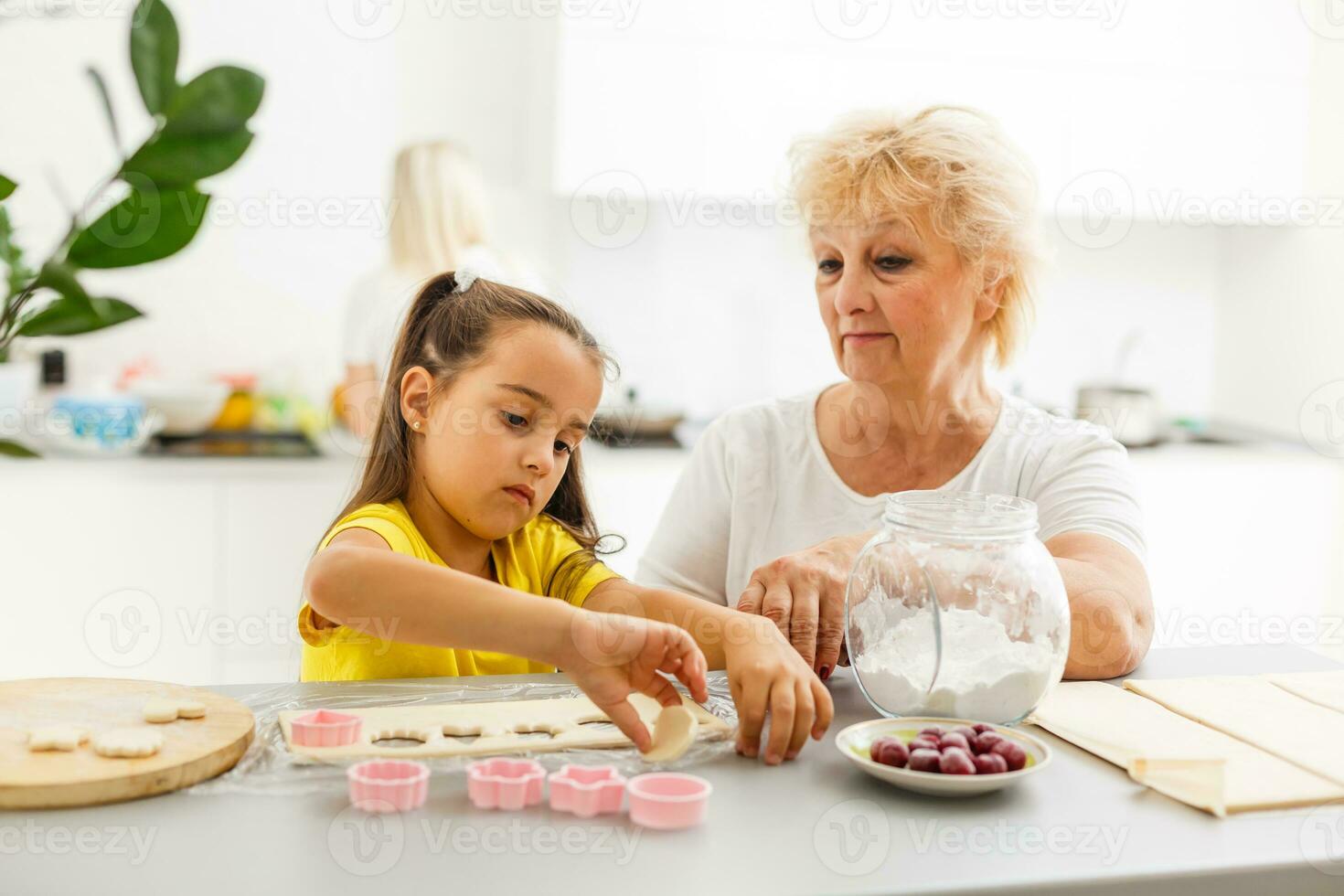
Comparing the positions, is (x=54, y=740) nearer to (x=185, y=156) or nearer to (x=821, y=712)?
(x=185, y=156)

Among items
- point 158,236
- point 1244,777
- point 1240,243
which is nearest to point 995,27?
point 1240,243

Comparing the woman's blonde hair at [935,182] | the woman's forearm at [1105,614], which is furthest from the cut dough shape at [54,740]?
the woman's blonde hair at [935,182]

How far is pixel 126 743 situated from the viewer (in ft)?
2.81

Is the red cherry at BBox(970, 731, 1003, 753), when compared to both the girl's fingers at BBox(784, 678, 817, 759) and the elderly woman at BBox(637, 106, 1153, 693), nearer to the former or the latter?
the girl's fingers at BBox(784, 678, 817, 759)

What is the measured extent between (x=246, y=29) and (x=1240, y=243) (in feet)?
9.56

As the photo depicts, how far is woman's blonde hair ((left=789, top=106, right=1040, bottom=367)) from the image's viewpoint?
164 centimetres

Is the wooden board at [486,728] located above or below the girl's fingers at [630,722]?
below

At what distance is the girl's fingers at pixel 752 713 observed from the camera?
96 cm

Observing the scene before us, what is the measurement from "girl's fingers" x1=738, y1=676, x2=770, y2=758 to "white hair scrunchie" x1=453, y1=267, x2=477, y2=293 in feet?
2.10

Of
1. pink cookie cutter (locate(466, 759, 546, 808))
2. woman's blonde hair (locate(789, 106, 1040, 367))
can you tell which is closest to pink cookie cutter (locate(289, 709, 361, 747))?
pink cookie cutter (locate(466, 759, 546, 808))

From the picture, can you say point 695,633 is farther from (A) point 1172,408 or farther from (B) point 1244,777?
(A) point 1172,408

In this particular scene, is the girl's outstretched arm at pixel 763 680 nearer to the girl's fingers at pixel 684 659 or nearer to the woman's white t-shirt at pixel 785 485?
the girl's fingers at pixel 684 659

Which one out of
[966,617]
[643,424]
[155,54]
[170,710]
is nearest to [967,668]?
[966,617]

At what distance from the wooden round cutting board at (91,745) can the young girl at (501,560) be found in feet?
0.43
